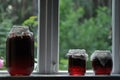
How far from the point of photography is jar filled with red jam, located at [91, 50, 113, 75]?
1892mm

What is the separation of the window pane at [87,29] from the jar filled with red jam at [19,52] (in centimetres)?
26

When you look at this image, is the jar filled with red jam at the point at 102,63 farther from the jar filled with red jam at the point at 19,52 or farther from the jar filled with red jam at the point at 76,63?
the jar filled with red jam at the point at 19,52

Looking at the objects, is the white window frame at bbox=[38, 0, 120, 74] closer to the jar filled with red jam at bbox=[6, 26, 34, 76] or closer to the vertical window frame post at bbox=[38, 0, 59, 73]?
the vertical window frame post at bbox=[38, 0, 59, 73]

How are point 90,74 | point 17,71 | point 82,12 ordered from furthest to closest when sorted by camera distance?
point 82,12 < point 90,74 < point 17,71

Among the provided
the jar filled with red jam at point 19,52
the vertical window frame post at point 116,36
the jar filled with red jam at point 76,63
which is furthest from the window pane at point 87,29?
the jar filled with red jam at point 19,52

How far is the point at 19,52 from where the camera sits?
1809 millimetres

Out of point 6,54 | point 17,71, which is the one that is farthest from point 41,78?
point 6,54

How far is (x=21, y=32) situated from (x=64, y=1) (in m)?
0.38

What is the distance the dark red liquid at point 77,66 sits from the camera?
1.87 m

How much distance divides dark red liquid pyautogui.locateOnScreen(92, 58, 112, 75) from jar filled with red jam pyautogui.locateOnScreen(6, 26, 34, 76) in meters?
0.37

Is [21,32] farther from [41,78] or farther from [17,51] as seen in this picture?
[41,78]

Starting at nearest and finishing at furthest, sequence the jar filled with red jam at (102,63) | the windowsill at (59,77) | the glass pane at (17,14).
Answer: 1. the windowsill at (59,77)
2. the jar filled with red jam at (102,63)
3. the glass pane at (17,14)

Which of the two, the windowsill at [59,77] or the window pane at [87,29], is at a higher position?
the window pane at [87,29]

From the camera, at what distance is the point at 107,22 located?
2096 mm
